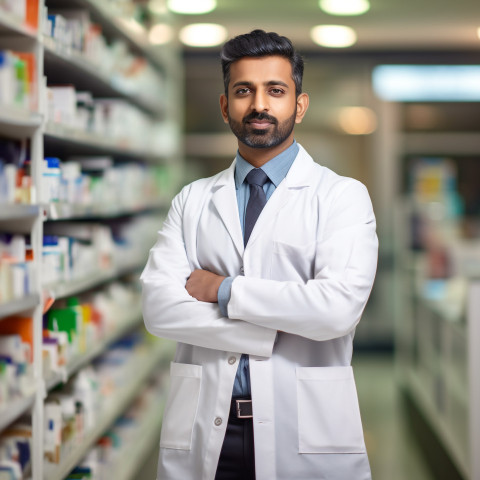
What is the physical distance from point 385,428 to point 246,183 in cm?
320

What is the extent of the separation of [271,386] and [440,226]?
363 centimetres

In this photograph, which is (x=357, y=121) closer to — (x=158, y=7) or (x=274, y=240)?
(x=158, y=7)

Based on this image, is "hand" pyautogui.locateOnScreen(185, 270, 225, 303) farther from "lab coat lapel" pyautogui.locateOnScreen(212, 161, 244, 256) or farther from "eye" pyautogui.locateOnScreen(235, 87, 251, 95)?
"eye" pyautogui.locateOnScreen(235, 87, 251, 95)

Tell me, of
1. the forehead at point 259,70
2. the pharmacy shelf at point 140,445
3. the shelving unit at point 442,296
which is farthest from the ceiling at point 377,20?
the forehead at point 259,70

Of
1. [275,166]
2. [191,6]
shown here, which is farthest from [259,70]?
[191,6]

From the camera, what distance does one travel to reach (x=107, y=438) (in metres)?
3.42

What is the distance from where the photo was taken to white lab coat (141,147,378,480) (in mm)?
1808

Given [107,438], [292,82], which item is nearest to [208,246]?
[292,82]

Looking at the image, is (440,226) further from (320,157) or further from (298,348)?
(298,348)

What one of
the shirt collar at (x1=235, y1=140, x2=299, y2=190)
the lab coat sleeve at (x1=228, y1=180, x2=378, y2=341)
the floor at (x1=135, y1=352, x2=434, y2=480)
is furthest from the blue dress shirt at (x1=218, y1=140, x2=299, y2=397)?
the floor at (x1=135, y1=352, x2=434, y2=480)

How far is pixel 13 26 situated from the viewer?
207cm

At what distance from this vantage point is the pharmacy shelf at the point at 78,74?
2512 mm

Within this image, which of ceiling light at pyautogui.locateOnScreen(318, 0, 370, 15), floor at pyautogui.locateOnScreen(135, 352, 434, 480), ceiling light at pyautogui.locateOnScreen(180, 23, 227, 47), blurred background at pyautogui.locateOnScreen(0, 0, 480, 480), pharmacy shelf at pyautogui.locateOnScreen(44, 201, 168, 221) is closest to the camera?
pharmacy shelf at pyautogui.locateOnScreen(44, 201, 168, 221)

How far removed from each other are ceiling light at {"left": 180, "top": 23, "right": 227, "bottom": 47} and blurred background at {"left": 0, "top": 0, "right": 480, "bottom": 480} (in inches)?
1.1
